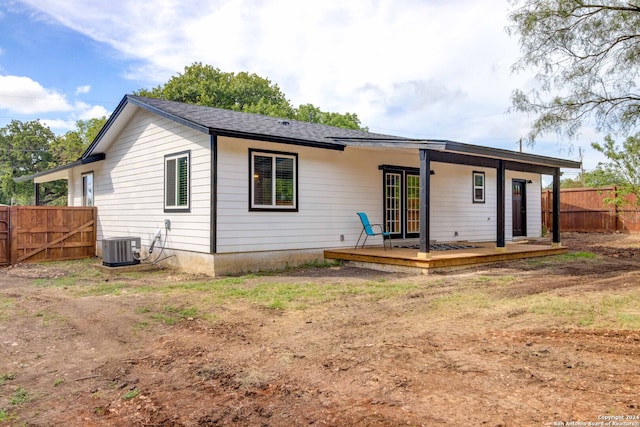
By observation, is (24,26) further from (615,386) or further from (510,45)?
(615,386)

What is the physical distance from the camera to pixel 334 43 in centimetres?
1454

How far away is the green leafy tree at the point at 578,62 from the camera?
342 inches

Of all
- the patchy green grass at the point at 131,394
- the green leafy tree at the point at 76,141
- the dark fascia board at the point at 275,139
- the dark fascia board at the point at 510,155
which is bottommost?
the patchy green grass at the point at 131,394

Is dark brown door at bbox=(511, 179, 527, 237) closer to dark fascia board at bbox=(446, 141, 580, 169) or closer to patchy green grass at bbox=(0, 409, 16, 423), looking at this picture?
dark fascia board at bbox=(446, 141, 580, 169)

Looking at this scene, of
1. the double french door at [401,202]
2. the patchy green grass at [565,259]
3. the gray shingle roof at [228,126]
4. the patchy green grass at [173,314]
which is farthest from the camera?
the double french door at [401,202]

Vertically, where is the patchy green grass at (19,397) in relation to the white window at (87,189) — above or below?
Answer: below

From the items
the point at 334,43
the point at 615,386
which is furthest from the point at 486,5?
the point at 615,386

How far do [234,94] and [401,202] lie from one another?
23.7 meters

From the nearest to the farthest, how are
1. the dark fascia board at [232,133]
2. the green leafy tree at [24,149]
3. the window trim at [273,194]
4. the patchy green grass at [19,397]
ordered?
the patchy green grass at [19,397]
the dark fascia board at [232,133]
the window trim at [273,194]
the green leafy tree at [24,149]

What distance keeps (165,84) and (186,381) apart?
3156 cm

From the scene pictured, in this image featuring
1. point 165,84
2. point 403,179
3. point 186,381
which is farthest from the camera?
point 165,84

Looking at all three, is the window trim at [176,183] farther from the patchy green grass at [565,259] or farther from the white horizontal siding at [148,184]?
the patchy green grass at [565,259]

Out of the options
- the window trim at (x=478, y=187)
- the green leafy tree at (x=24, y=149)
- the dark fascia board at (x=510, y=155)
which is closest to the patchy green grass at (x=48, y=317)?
the dark fascia board at (x=510, y=155)

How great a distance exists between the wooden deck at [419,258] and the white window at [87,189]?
7.64 metres
